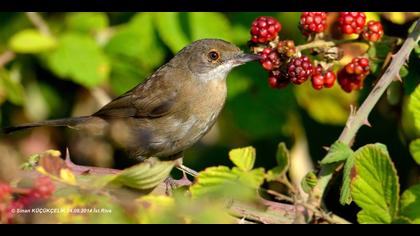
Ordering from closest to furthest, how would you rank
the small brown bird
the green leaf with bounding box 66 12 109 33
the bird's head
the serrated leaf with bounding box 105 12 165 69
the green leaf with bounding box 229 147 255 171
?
the green leaf with bounding box 229 147 255 171 < the small brown bird < the bird's head < the serrated leaf with bounding box 105 12 165 69 < the green leaf with bounding box 66 12 109 33

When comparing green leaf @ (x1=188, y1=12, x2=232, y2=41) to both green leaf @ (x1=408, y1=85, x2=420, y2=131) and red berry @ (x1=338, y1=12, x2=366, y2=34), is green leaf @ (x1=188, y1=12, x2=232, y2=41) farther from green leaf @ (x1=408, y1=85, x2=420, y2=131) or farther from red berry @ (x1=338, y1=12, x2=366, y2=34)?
green leaf @ (x1=408, y1=85, x2=420, y2=131)

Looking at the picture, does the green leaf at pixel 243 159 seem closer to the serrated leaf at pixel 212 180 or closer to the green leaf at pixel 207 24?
the serrated leaf at pixel 212 180

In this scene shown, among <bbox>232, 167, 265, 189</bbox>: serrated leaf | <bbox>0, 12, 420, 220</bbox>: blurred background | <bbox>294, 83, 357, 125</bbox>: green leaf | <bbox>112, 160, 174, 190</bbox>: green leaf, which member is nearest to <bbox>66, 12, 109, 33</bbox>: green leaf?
<bbox>0, 12, 420, 220</bbox>: blurred background

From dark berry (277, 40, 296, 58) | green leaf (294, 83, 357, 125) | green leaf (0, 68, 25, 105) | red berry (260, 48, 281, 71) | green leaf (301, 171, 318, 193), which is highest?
dark berry (277, 40, 296, 58)

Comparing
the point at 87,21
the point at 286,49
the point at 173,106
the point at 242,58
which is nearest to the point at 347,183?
the point at 286,49
